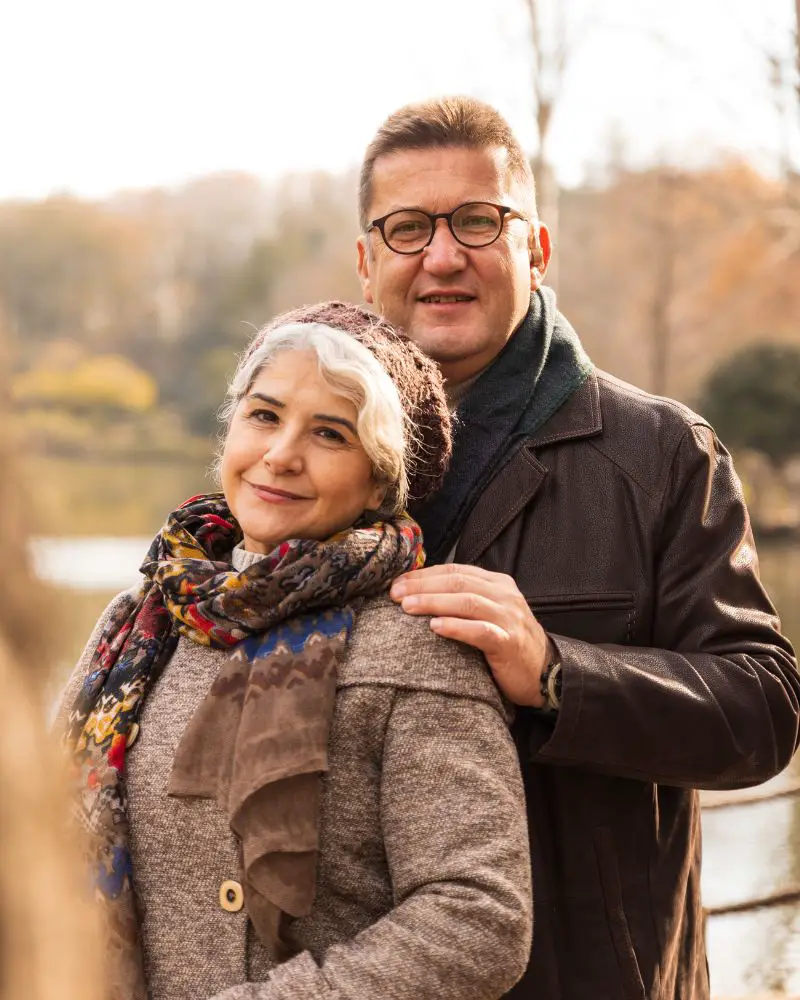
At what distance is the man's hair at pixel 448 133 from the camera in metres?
2.57

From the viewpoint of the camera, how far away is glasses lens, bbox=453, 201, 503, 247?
8.43 feet

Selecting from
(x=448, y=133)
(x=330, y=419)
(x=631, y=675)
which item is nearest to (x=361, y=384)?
(x=330, y=419)

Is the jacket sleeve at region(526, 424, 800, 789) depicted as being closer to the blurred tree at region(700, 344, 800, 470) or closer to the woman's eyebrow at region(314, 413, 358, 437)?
the woman's eyebrow at region(314, 413, 358, 437)

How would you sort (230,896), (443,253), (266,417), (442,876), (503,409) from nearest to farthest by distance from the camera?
(442,876)
(230,896)
(266,417)
(503,409)
(443,253)

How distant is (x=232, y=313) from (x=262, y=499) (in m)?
38.9

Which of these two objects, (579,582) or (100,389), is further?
(100,389)

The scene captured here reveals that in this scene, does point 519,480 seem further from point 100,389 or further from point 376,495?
point 100,389

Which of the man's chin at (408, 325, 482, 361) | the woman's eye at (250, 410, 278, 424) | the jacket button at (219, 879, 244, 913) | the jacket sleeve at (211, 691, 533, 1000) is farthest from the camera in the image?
the man's chin at (408, 325, 482, 361)

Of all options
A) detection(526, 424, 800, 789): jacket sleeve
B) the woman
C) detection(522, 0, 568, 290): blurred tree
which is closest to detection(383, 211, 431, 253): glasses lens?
the woman

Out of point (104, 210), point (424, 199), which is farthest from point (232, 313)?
point (424, 199)

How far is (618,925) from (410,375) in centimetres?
105

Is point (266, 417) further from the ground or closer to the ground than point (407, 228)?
closer to the ground

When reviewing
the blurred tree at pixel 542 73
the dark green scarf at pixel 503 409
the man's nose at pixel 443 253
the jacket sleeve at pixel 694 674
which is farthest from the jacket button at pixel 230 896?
the blurred tree at pixel 542 73

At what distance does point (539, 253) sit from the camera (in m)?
2.75
